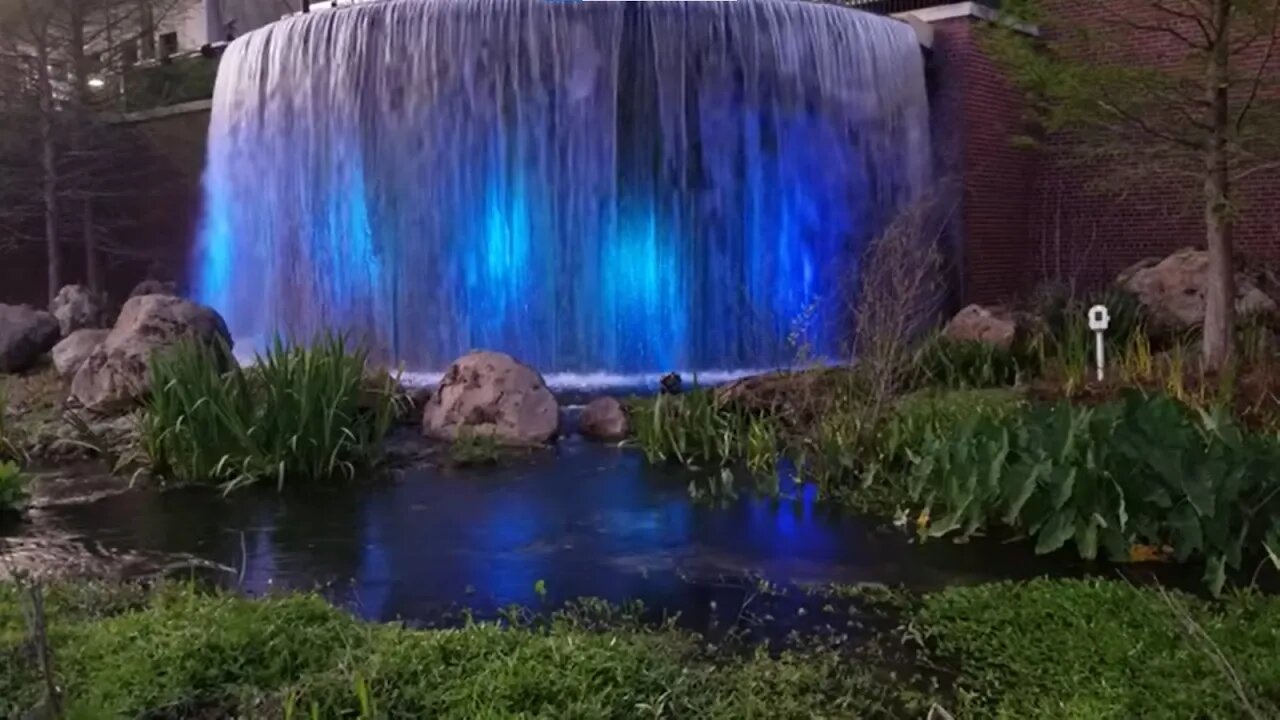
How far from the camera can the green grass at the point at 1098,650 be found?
2.94 m

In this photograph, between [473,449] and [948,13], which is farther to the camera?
[948,13]

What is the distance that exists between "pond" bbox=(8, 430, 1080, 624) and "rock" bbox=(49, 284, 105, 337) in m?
9.38

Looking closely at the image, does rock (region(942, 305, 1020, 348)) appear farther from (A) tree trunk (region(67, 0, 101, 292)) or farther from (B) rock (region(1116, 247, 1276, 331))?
(A) tree trunk (region(67, 0, 101, 292))

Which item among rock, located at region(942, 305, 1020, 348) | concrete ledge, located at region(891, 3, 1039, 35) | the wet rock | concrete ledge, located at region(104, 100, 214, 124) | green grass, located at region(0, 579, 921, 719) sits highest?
concrete ledge, located at region(891, 3, 1039, 35)

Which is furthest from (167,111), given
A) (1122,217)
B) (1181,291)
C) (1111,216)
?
(1181,291)

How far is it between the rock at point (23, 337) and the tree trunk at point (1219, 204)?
36.6 ft

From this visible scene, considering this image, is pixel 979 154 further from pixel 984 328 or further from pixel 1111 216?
pixel 984 328

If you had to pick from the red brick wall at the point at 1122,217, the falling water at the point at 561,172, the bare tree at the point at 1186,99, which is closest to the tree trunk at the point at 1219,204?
the bare tree at the point at 1186,99

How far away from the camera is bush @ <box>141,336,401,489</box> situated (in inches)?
263

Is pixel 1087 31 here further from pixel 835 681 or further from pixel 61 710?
pixel 61 710

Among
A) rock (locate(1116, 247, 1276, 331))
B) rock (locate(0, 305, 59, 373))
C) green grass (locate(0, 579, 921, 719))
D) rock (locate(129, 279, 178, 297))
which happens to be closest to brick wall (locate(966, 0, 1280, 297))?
rock (locate(1116, 247, 1276, 331))

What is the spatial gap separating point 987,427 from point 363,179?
8514 millimetres

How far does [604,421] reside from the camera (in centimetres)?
821

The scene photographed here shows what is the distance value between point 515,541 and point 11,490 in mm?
2593
